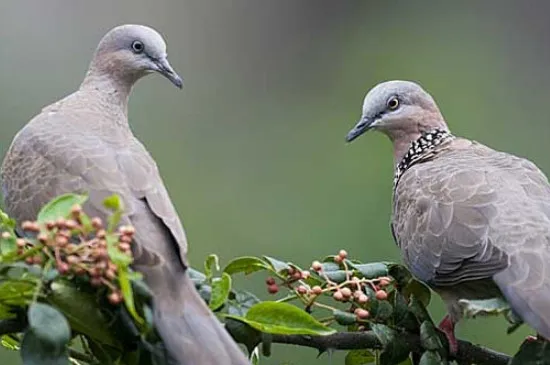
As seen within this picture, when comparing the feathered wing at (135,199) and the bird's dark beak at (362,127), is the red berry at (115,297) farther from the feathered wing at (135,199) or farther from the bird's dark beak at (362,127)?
the bird's dark beak at (362,127)

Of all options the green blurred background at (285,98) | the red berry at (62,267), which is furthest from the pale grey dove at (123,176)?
the green blurred background at (285,98)

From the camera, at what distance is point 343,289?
1915 millimetres

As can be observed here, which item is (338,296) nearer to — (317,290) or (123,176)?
(317,290)

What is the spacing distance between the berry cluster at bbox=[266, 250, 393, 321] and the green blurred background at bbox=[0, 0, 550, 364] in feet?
8.99

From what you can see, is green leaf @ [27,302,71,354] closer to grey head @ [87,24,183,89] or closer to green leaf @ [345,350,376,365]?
green leaf @ [345,350,376,365]

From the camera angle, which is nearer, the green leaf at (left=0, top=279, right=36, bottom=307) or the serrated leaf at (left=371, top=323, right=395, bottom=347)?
the green leaf at (left=0, top=279, right=36, bottom=307)

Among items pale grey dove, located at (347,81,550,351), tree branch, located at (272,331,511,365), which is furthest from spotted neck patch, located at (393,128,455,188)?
tree branch, located at (272,331,511,365)

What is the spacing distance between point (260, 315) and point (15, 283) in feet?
1.12

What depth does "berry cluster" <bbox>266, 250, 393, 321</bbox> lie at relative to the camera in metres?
1.90

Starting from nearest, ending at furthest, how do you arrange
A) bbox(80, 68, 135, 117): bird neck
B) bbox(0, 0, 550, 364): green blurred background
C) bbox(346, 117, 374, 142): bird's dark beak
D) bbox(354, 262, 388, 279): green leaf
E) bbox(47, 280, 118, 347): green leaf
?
bbox(47, 280, 118, 347): green leaf, bbox(354, 262, 388, 279): green leaf, bbox(80, 68, 135, 117): bird neck, bbox(346, 117, 374, 142): bird's dark beak, bbox(0, 0, 550, 364): green blurred background

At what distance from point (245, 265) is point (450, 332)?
47 centimetres

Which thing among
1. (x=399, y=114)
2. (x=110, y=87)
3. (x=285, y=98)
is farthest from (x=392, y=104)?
(x=285, y=98)

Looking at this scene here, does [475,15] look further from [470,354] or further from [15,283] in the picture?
[15,283]

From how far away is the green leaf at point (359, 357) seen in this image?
6.74 ft
